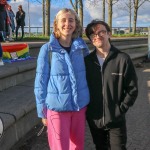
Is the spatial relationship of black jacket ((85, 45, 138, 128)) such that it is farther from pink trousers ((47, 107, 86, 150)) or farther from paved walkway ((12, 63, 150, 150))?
paved walkway ((12, 63, 150, 150))

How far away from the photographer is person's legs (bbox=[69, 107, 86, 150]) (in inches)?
114

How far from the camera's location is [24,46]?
7.21 meters

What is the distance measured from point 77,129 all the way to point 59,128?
0.77ft

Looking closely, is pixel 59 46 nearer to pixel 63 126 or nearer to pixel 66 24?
pixel 66 24

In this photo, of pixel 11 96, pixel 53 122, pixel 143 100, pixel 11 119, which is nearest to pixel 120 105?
pixel 53 122

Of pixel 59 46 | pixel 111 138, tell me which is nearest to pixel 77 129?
pixel 111 138

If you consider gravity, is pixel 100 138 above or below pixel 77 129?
below

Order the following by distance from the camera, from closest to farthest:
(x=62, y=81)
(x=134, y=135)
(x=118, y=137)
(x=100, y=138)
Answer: (x=62, y=81)
(x=118, y=137)
(x=100, y=138)
(x=134, y=135)

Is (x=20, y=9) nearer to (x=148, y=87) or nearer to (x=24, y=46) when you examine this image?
(x=24, y=46)

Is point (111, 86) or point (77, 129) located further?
point (77, 129)

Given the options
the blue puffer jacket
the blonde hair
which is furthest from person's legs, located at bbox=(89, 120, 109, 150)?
the blonde hair

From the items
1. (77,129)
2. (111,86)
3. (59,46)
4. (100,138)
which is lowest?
(100,138)

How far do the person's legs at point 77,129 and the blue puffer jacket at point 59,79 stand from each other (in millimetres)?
103

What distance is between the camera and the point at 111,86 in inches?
109
